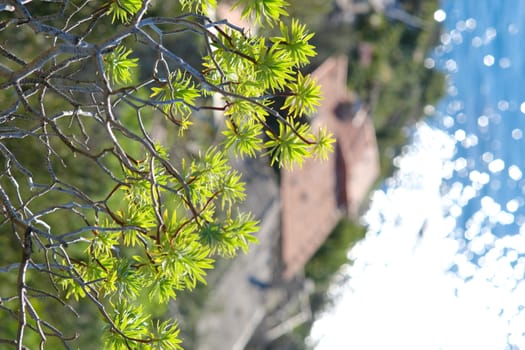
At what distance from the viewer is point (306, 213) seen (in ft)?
29.5

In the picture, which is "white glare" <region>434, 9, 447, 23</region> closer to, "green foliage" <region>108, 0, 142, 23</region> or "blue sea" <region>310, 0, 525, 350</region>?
"blue sea" <region>310, 0, 525, 350</region>

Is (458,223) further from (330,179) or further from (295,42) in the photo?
(295,42)

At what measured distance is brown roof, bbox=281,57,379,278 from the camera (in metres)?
8.59

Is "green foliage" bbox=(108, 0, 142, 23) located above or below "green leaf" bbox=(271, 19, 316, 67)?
above

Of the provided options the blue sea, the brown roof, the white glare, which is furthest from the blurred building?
the white glare

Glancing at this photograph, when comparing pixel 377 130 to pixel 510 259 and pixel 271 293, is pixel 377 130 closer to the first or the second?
pixel 510 259

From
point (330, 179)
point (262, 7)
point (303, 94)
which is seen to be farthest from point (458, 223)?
point (262, 7)

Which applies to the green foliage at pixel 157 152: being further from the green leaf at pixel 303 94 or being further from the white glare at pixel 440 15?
the white glare at pixel 440 15

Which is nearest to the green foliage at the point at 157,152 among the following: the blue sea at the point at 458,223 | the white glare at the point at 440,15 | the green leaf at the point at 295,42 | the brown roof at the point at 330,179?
the green leaf at the point at 295,42

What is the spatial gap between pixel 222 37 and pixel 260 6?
200 mm

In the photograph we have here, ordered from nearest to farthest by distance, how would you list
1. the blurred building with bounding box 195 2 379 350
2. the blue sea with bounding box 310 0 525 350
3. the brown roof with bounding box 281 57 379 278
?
the blurred building with bounding box 195 2 379 350 → the brown roof with bounding box 281 57 379 278 → the blue sea with bounding box 310 0 525 350

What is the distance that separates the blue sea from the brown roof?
1.25m

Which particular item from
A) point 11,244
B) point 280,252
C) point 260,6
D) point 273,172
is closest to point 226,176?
point 260,6

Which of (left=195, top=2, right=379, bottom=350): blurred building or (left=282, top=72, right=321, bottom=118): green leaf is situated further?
(left=195, top=2, right=379, bottom=350): blurred building
